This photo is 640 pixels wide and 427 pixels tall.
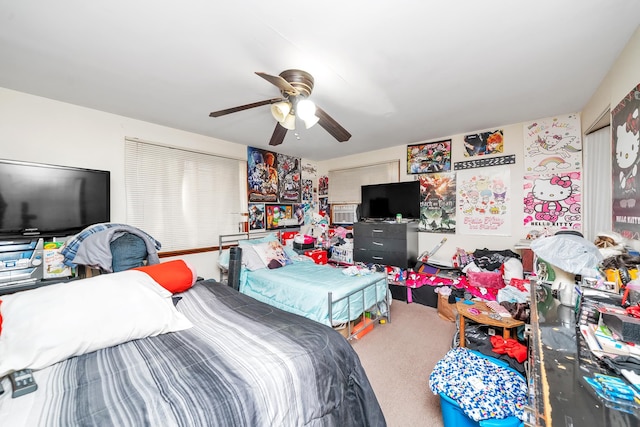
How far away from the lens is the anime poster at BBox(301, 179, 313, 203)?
16.1 feet

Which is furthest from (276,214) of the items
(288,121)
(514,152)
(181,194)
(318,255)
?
(514,152)

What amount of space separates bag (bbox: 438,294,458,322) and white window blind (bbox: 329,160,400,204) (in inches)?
79.2

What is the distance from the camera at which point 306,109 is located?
1.74 metres

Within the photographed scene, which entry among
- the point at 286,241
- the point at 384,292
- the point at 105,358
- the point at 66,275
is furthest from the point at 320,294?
the point at 66,275

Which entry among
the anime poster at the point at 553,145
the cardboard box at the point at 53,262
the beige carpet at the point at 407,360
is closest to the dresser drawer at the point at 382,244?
the beige carpet at the point at 407,360

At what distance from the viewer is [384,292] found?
2855mm

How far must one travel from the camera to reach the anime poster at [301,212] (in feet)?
15.7

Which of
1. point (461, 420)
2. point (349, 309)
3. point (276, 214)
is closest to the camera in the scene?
point (461, 420)

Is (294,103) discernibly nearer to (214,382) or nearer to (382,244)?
(214,382)

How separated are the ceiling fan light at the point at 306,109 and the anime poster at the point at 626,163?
2.01 metres

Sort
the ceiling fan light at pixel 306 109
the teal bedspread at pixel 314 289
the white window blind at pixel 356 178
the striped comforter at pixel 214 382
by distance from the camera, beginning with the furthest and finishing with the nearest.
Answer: the white window blind at pixel 356 178, the teal bedspread at pixel 314 289, the ceiling fan light at pixel 306 109, the striped comforter at pixel 214 382

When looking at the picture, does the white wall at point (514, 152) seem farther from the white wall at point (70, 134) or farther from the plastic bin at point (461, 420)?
the white wall at point (70, 134)

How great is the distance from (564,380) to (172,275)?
2.05 metres

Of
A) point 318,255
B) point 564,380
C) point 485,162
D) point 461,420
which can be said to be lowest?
point 461,420
